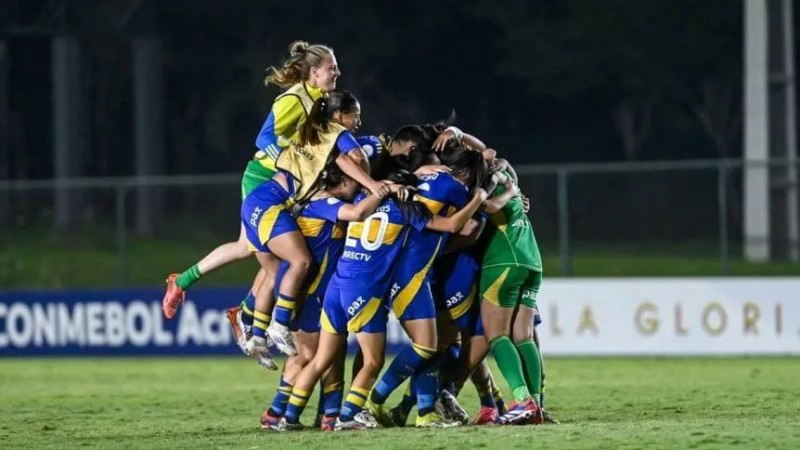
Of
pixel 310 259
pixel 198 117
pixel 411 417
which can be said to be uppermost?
pixel 198 117

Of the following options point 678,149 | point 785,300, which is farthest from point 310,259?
point 678,149

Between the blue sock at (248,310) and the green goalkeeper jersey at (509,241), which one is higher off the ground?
the green goalkeeper jersey at (509,241)

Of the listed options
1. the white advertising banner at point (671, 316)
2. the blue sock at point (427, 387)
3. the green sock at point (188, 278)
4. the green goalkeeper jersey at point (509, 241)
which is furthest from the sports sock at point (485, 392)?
the white advertising banner at point (671, 316)

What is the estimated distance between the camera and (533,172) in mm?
23516

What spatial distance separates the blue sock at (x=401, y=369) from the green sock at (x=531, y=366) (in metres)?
0.66

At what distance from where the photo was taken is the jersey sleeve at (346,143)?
12.0 meters

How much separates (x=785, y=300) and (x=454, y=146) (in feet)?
30.2

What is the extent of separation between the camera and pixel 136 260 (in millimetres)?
26516

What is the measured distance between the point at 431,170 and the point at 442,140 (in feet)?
0.80

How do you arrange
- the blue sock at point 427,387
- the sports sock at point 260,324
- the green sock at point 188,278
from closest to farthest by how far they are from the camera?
1. the blue sock at point 427,387
2. the sports sock at point 260,324
3. the green sock at point 188,278

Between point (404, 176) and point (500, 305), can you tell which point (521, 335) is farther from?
point (404, 176)

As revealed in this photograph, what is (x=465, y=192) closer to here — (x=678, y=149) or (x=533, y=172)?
(x=533, y=172)

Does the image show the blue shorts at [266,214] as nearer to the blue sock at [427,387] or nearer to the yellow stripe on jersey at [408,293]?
the yellow stripe on jersey at [408,293]

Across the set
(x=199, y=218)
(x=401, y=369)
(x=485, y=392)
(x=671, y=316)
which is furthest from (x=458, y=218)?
(x=199, y=218)
